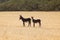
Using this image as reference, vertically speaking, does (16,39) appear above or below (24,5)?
→ above

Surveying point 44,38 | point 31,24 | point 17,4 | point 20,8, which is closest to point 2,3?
point 17,4

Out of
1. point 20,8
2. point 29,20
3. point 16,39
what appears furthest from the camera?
point 20,8

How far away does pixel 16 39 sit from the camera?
12062 mm

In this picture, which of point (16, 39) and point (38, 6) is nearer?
point (16, 39)

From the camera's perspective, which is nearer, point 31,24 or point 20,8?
point 31,24

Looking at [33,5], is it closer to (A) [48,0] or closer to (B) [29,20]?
(A) [48,0]

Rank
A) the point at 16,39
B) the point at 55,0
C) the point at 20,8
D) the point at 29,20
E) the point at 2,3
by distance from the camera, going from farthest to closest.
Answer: the point at 2,3, the point at 55,0, the point at 20,8, the point at 29,20, the point at 16,39

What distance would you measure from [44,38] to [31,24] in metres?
7.58

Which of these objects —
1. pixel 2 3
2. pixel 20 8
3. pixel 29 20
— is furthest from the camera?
pixel 2 3

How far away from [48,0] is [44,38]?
49.4m

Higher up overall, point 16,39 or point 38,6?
point 16,39

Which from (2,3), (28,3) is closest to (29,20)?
(28,3)

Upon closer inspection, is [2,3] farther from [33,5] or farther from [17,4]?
[33,5]

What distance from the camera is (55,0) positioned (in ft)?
196
